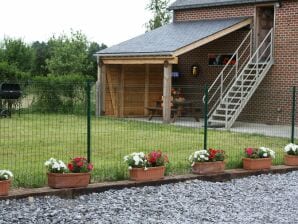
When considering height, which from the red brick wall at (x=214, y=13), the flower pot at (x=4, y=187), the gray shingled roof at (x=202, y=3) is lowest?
the flower pot at (x=4, y=187)

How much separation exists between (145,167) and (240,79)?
1186cm

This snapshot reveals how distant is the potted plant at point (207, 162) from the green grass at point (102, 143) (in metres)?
0.36

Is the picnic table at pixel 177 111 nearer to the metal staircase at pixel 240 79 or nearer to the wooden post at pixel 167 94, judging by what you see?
the wooden post at pixel 167 94

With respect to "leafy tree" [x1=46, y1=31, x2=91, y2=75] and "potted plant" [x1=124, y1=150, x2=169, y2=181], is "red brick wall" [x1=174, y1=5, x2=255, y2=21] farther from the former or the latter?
"leafy tree" [x1=46, y1=31, x2=91, y2=75]

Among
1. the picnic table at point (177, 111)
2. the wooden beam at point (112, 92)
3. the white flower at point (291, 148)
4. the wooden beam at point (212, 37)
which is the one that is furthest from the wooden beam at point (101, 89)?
the white flower at point (291, 148)

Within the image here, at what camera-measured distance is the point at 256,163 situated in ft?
34.0

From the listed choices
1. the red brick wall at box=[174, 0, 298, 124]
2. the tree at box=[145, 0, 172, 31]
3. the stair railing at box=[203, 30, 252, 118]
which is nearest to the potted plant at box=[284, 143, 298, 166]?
the red brick wall at box=[174, 0, 298, 124]

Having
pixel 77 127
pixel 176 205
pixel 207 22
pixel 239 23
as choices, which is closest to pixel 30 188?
pixel 176 205

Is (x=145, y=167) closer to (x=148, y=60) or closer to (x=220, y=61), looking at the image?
(x=148, y=60)

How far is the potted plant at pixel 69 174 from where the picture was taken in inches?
321

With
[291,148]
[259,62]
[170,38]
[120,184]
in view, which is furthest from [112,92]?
[120,184]

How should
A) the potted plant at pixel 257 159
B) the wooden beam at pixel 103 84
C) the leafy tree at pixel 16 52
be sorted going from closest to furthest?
the potted plant at pixel 257 159
the wooden beam at pixel 103 84
the leafy tree at pixel 16 52

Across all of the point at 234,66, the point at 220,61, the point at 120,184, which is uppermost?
the point at 220,61

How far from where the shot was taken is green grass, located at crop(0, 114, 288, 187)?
10.2m
